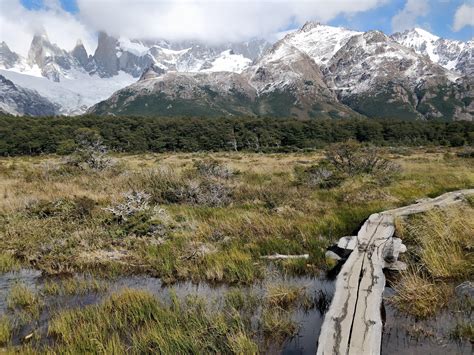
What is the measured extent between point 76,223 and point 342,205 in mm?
9699

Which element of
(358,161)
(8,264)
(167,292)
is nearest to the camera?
(167,292)

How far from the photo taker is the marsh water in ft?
19.4

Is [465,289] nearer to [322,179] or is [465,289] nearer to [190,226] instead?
[190,226]

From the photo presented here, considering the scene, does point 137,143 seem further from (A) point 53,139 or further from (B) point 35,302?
(B) point 35,302

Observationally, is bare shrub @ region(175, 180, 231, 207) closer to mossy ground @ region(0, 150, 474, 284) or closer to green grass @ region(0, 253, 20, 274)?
mossy ground @ region(0, 150, 474, 284)

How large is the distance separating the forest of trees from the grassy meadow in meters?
75.6

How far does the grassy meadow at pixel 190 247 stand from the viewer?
21.4ft

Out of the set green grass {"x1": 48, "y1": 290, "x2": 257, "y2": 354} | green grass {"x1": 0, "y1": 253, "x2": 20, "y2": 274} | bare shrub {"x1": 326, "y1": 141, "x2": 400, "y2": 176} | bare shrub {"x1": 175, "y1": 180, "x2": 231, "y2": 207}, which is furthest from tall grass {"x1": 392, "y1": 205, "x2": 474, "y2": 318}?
bare shrub {"x1": 326, "y1": 141, "x2": 400, "y2": 176}

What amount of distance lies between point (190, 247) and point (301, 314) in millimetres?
4714

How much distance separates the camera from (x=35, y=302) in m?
8.14

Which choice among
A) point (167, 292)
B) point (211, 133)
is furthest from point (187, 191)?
point (211, 133)

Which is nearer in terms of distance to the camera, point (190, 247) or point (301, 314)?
point (301, 314)

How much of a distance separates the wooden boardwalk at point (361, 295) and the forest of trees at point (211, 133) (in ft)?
275

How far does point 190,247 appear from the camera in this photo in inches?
439
